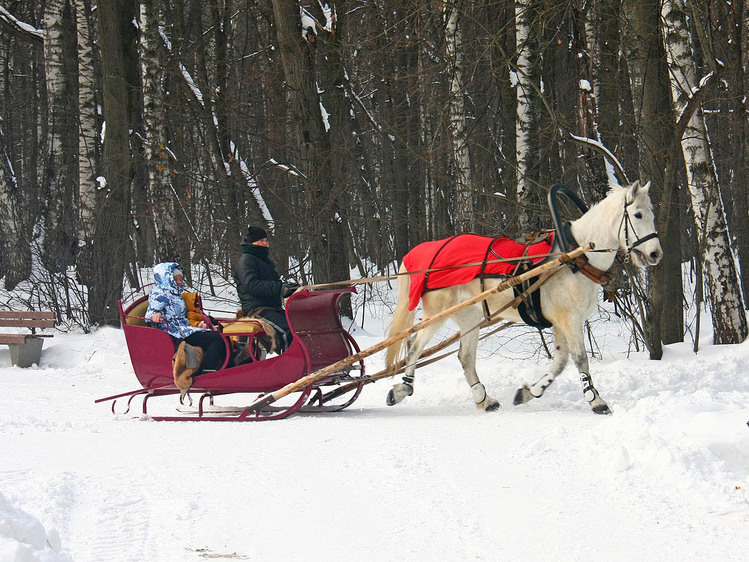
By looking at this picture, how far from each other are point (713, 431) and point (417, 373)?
4860 mm

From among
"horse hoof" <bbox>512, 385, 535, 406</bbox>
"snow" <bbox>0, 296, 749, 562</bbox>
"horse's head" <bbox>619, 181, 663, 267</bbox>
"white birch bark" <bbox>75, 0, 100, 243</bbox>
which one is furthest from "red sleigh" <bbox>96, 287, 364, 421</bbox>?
"white birch bark" <bbox>75, 0, 100, 243</bbox>

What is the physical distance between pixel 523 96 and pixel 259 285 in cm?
421

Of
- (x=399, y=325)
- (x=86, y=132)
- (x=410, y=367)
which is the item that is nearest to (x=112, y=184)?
(x=86, y=132)

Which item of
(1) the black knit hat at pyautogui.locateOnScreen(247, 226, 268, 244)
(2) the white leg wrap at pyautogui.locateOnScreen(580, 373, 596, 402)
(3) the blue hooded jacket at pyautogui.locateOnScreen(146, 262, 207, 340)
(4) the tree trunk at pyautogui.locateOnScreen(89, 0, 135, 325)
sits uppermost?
(4) the tree trunk at pyautogui.locateOnScreen(89, 0, 135, 325)

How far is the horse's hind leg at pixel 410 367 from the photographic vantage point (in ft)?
24.8

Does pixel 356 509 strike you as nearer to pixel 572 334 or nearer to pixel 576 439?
pixel 576 439

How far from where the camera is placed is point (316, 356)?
7391 millimetres

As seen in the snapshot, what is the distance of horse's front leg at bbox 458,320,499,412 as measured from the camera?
285 inches

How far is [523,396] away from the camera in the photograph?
7.25m

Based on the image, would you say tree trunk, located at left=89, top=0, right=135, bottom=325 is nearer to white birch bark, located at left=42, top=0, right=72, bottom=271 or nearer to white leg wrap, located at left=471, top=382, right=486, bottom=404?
white birch bark, located at left=42, top=0, right=72, bottom=271

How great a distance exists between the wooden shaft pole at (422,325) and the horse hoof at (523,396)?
877mm

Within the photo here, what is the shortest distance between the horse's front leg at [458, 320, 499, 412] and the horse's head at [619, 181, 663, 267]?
1.66 meters

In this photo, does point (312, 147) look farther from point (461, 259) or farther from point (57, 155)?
point (57, 155)

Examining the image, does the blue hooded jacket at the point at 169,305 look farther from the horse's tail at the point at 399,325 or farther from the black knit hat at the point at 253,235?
the horse's tail at the point at 399,325
